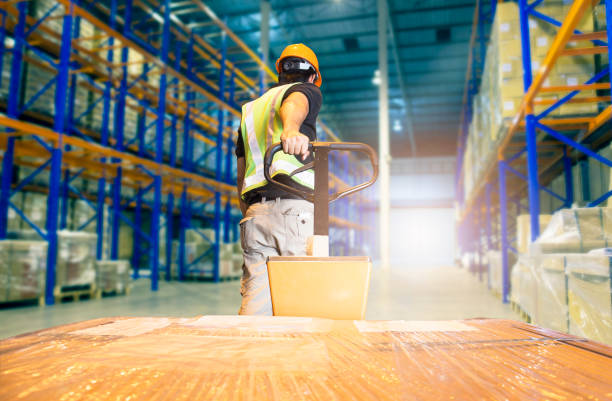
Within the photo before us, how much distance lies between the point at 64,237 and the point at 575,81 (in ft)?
Result: 23.1

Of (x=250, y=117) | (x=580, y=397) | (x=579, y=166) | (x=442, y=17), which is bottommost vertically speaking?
(x=580, y=397)

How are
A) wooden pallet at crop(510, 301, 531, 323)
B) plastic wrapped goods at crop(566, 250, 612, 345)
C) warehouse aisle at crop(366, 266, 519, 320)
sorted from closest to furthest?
1. plastic wrapped goods at crop(566, 250, 612, 345)
2. wooden pallet at crop(510, 301, 531, 323)
3. warehouse aisle at crop(366, 266, 519, 320)

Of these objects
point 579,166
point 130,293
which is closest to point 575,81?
point 579,166

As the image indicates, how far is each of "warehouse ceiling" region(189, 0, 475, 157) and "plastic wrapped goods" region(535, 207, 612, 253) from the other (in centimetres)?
1272

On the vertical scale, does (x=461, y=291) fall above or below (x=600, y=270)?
below

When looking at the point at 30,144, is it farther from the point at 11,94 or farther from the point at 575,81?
the point at 575,81

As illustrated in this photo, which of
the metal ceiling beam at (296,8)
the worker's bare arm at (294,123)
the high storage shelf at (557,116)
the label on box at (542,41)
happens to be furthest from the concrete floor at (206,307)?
the metal ceiling beam at (296,8)

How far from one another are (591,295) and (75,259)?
6544mm

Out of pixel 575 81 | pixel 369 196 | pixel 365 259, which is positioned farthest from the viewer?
pixel 369 196

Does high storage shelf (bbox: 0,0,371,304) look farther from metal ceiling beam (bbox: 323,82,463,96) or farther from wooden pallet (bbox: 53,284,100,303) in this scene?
metal ceiling beam (bbox: 323,82,463,96)

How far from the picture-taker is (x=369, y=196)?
28359 millimetres

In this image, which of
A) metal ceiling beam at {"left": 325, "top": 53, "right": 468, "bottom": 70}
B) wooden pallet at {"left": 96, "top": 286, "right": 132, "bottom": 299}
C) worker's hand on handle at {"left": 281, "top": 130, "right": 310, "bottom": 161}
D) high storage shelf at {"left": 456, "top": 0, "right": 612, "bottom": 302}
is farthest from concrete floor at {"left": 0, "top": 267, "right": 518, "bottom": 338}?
metal ceiling beam at {"left": 325, "top": 53, "right": 468, "bottom": 70}

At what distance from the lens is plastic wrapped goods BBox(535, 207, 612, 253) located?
3.31 metres

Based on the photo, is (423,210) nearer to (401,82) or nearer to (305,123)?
(401,82)
